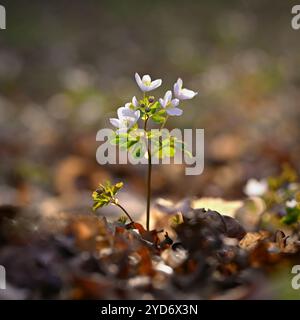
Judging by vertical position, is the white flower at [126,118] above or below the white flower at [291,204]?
above

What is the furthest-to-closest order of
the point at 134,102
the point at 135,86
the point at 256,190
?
the point at 135,86
the point at 256,190
the point at 134,102

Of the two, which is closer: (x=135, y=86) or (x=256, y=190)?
(x=256, y=190)

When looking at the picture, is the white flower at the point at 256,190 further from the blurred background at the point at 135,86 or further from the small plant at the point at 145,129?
the blurred background at the point at 135,86

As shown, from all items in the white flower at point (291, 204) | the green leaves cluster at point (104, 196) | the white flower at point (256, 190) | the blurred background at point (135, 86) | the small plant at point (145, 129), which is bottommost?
the green leaves cluster at point (104, 196)

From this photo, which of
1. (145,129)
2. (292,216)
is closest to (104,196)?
(145,129)

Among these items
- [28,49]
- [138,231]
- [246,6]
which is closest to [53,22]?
[28,49]

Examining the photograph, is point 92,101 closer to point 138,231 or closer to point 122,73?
point 122,73

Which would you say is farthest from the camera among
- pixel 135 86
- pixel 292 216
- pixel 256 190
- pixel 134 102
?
pixel 135 86

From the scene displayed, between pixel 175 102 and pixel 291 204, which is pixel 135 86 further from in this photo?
pixel 175 102

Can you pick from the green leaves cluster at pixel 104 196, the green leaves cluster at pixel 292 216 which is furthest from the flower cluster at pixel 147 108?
the green leaves cluster at pixel 292 216

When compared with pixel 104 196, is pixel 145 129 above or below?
above
